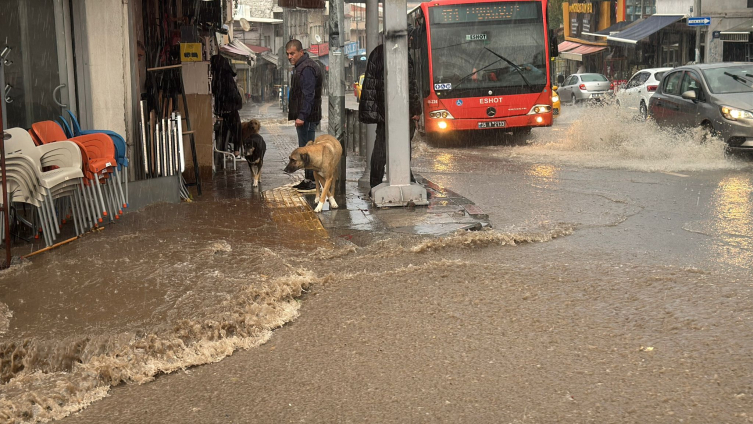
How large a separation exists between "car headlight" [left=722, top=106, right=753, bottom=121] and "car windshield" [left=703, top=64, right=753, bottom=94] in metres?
0.70

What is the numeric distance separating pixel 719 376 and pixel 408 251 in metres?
3.34

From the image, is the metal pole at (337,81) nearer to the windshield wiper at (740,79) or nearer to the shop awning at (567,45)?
the windshield wiper at (740,79)

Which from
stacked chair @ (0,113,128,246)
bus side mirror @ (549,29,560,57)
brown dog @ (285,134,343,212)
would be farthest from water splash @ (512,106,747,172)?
stacked chair @ (0,113,128,246)

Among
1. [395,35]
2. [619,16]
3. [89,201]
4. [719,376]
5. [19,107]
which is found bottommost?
[719,376]

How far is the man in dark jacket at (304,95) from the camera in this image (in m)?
11.2

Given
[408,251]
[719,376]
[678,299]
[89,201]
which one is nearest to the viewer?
[719,376]

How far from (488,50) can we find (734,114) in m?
5.79

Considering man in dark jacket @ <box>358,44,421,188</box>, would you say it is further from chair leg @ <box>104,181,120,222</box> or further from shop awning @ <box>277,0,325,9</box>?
shop awning @ <box>277,0,325,9</box>

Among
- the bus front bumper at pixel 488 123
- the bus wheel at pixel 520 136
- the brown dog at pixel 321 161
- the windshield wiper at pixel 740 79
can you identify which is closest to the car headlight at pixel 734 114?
the windshield wiper at pixel 740 79

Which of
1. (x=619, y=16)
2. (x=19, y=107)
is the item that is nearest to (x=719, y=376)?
(x=19, y=107)

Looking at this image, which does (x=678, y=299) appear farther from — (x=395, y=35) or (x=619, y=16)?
(x=619, y=16)

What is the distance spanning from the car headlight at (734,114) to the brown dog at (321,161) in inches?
298

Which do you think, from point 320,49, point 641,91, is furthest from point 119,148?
point 320,49

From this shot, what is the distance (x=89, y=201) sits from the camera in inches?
315
